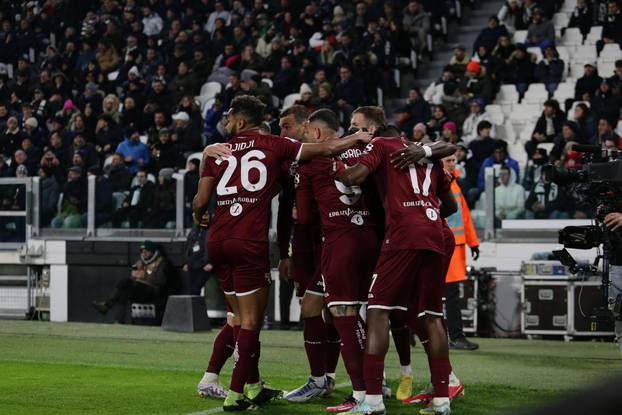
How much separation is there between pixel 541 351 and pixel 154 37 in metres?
15.8

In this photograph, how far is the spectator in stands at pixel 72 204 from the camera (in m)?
16.5

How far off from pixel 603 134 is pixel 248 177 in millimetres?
9577

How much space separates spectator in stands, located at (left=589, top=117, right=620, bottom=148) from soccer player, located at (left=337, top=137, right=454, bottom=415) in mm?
8940

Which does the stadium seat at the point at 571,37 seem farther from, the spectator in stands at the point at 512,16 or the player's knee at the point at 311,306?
the player's knee at the point at 311,306

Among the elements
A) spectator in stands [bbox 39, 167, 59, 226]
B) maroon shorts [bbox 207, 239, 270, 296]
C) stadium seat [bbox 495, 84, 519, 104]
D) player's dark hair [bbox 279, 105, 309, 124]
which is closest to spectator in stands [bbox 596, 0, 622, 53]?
stadium seat [bbox 495, 84, 519, 104]

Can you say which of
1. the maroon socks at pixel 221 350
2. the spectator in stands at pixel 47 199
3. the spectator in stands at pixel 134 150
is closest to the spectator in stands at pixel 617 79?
the spectator in stands at pixel 134 150

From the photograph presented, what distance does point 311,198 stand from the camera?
287 inches

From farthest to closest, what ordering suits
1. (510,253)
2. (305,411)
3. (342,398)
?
(510,253) < (342,398) < (305,411)

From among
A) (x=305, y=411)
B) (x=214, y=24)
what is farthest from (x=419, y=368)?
(x=214, y=24)

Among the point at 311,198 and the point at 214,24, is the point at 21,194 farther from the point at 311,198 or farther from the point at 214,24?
the point at 311,198

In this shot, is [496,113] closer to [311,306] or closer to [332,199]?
[311,306]

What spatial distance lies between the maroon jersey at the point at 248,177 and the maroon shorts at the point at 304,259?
2.14 feet

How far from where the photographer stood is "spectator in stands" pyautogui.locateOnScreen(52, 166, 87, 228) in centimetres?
1655

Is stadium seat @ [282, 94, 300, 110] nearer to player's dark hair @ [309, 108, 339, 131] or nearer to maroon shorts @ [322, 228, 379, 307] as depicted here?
player's dark hair @ [309, 108, 339, 131]
